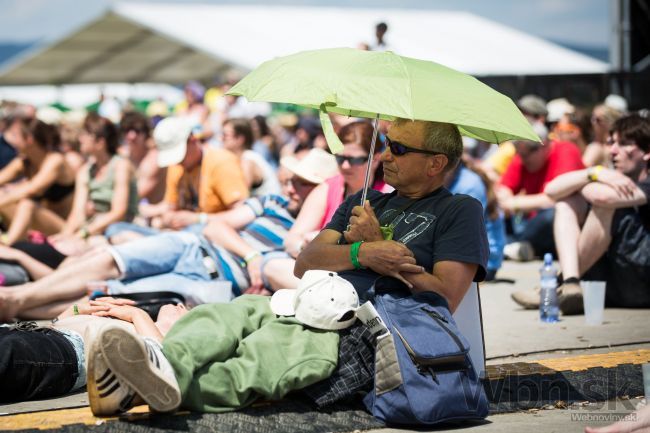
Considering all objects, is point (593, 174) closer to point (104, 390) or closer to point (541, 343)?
point (541, 343)

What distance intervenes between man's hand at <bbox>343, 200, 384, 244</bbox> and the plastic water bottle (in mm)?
2571

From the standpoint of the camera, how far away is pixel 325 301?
4164mm

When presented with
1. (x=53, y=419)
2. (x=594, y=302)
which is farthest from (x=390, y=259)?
(x=594, y=302)

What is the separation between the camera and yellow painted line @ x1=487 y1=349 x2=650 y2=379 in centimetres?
488

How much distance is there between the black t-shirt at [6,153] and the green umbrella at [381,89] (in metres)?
8.78

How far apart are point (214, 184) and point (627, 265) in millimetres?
3520

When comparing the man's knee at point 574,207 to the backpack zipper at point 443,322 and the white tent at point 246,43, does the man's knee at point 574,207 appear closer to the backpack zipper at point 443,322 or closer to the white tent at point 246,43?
the backpack zipper at point 443,322

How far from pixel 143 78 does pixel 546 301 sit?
23.7 meters

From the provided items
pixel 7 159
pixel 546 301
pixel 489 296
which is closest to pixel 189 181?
pixel 489 296

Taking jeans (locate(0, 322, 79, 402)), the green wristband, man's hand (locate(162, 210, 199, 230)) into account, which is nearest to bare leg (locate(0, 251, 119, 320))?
man's hand (locate(162, 210, 199, 230))

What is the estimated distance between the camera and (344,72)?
436cm

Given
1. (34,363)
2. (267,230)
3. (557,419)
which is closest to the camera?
(557,419)

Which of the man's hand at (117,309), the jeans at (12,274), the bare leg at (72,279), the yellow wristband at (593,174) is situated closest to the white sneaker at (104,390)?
the man's hand at (117,309)

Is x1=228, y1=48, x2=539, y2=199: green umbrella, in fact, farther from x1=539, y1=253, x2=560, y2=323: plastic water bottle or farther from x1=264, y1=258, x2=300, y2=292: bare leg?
x1=539, y1=253, x2=560, y2=323: plastic water bottle
